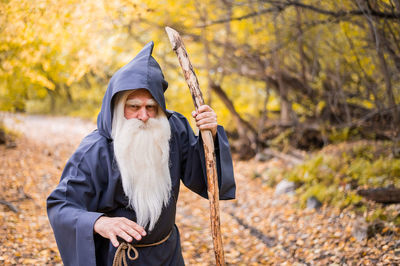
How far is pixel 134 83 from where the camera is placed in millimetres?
2223

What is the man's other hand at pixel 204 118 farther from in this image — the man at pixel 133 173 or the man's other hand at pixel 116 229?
the man's other hand at pixel 116 229

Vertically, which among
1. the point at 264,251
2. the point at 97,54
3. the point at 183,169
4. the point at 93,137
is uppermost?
the point at 97,54

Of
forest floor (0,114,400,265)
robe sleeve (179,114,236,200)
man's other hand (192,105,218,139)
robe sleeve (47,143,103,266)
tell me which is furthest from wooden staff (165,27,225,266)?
forest floor (0,114,400,265)

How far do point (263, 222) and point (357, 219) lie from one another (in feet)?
5.65

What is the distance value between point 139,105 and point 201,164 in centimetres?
64

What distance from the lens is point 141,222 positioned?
2318 millimetres

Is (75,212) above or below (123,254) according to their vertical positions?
above

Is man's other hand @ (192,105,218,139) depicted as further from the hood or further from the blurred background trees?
the blurred background trees

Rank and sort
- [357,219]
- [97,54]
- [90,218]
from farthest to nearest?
[97,54]
[357,219]
[90,218]

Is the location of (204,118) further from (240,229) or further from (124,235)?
(240,229)

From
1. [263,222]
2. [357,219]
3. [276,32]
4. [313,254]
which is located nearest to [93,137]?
[313,254]

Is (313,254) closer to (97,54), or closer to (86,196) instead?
(86,196)

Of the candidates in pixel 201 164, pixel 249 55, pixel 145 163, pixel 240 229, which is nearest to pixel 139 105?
pixel 145 163

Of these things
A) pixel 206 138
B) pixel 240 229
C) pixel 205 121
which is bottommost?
pixel 240 229
